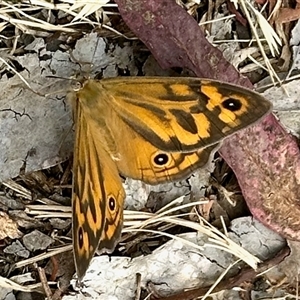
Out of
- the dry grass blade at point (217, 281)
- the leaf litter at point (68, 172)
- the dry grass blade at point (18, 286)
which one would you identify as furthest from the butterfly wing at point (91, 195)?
the dry grass blade at point (217, 281)

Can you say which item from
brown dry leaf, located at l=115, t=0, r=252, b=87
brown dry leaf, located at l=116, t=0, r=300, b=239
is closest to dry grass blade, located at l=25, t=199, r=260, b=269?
brown dry leaf, located at l=116, t=0, r=300, b=239

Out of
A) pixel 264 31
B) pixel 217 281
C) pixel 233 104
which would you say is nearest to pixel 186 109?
pixel 233 104

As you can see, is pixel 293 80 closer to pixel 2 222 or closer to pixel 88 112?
pixel 88 112

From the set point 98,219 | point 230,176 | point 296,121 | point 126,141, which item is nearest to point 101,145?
point 126,141

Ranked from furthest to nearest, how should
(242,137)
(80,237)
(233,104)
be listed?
(242,137) → (80,237) → (233,104)

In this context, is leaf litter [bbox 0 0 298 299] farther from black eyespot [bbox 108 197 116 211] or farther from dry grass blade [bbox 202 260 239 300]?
black eyespot [bbox 108 197 116 211]

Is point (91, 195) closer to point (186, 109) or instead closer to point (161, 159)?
point (161, 159)

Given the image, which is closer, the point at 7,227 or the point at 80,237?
the point at 80,237

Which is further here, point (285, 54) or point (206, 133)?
point (285, 54)
